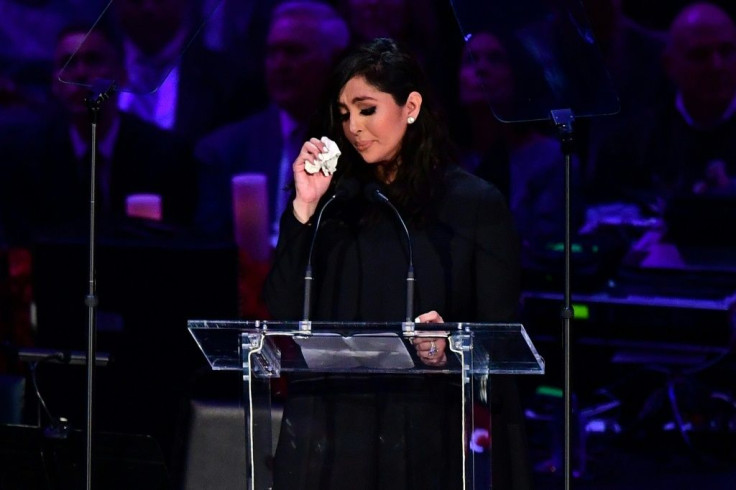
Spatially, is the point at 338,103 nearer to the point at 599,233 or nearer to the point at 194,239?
the point at 194,239

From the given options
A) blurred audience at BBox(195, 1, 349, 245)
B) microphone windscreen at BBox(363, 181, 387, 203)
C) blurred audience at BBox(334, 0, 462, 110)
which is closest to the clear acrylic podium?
microphone windscreen at BBox(363, 181, 387, 203)

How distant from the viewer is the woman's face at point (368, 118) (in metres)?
2.73

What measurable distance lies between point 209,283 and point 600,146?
2075 mm

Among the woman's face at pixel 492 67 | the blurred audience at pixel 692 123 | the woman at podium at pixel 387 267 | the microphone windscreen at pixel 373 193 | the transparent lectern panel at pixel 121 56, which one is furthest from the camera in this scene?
the blurred audience at pixel 692 123

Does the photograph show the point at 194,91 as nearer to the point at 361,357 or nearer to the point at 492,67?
the point at 492,67

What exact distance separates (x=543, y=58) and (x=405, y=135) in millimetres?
406

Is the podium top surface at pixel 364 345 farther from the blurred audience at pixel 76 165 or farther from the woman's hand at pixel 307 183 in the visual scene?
the blurred audience at pixel 76 165

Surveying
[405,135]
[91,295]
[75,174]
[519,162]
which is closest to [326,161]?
[405,135]

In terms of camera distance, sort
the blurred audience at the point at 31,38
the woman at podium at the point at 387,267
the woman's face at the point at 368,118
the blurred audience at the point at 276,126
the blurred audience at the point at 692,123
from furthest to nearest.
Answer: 1. the blurred audience at the point at 31,38
2. the blurred audience at the point at 276,126
3. the blurred audience at the point at 692,123
4. the woman's face at the point at 368,118
5. the woman at podium at the point at 387,267

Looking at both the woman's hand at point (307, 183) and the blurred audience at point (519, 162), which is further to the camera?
the blurred audience at point (519, 162)

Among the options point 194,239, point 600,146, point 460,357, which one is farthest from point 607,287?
point 460,357

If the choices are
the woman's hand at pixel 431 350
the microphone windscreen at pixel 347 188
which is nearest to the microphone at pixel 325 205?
the microphone windscreen at pixel 347 188

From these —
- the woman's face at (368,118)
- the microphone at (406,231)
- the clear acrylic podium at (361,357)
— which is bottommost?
the clear acrylic podium at (361,357)

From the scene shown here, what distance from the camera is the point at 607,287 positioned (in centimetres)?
535
